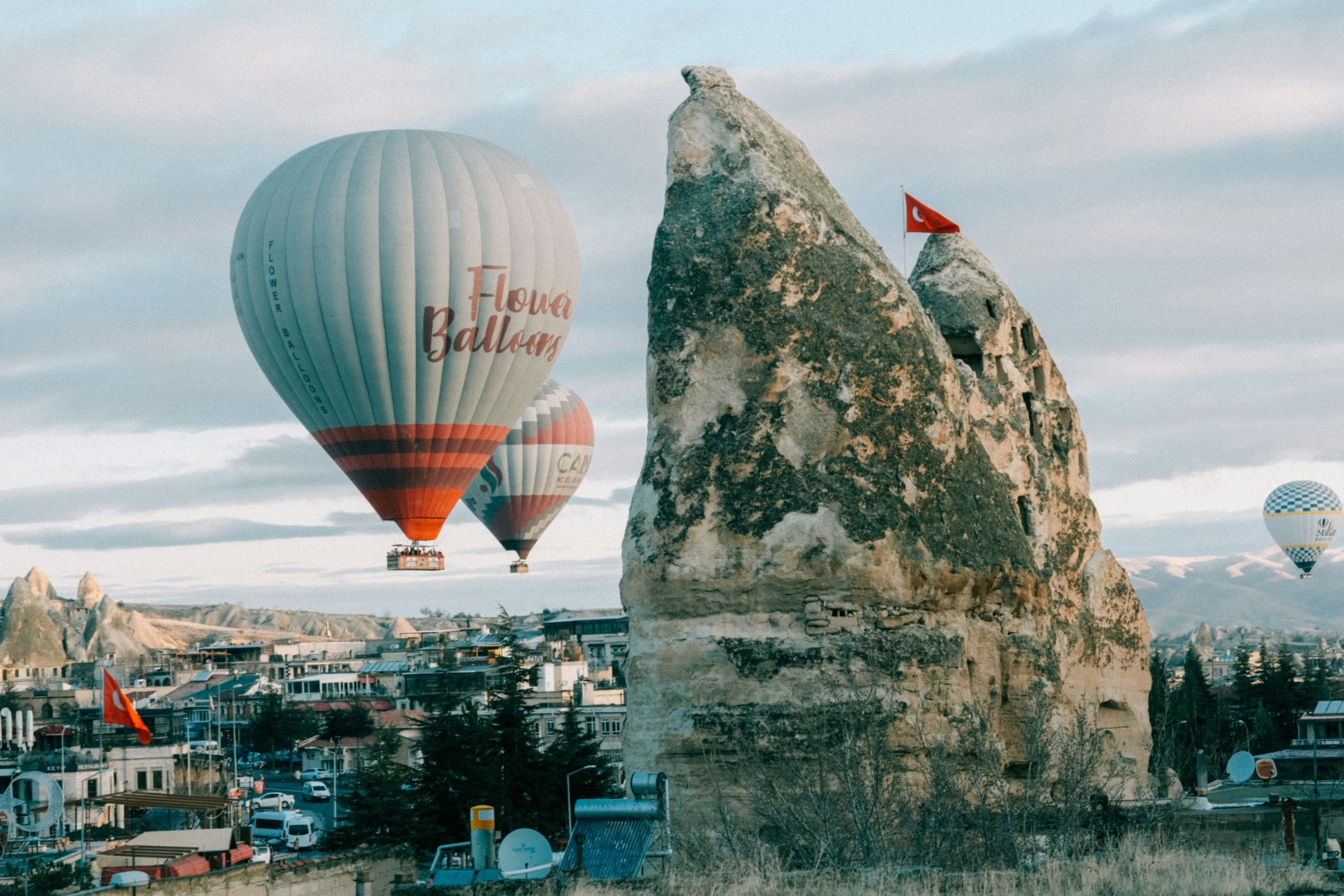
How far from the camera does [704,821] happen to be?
18.8 meters

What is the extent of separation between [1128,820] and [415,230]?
43.2 metres

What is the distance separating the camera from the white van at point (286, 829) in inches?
2391

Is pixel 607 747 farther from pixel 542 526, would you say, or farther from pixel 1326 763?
pixel 1326 763

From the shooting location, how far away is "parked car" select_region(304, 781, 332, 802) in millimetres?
80062

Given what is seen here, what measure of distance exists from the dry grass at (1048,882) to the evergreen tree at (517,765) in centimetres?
3360

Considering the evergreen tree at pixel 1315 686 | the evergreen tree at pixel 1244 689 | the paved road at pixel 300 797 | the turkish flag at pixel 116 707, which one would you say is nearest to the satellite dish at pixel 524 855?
the turkish flag at pixel 116 707

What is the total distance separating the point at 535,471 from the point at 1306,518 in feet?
182

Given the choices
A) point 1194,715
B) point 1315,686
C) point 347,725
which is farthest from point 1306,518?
point 347,725

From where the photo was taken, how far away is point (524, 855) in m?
22.7

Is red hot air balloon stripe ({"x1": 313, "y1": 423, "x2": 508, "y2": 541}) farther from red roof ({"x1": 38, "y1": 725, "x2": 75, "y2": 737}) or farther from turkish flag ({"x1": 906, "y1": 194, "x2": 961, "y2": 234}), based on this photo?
turkish flag ({"x1": 906, "y1": 194, "x2": 961, "y2": 234})

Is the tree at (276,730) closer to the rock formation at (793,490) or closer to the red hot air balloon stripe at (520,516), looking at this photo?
the red hot air balloon stripe at (520,516)

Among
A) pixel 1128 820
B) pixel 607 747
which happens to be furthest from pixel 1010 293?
pixel 607 747

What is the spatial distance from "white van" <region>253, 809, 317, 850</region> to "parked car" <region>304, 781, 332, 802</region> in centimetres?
1555

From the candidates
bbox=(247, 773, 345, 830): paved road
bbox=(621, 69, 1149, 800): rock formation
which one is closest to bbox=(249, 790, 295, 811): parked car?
bbox=(247, 773, 345, 830): paved road
